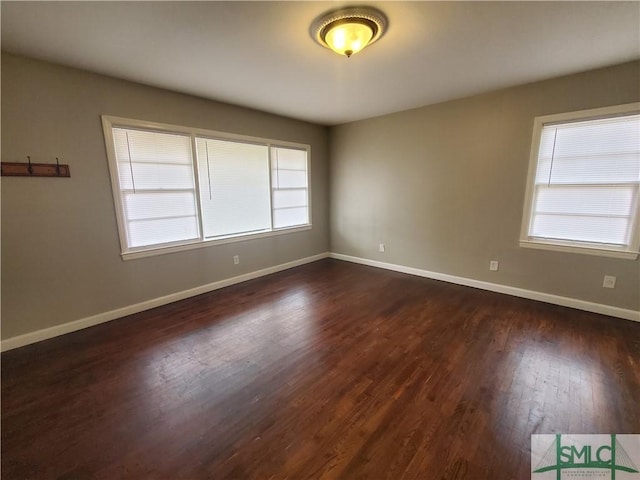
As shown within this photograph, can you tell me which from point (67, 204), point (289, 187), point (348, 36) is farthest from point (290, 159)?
point (67, 204)

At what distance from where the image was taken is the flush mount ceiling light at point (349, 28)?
1804 mm

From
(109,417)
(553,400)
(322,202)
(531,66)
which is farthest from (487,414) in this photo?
(322,202)

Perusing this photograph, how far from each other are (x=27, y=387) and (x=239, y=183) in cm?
295

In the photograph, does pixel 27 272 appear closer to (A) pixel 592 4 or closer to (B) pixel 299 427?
(B) pixel 299 427

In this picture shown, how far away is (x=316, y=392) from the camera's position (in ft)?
6.15

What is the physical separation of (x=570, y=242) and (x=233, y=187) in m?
4.28

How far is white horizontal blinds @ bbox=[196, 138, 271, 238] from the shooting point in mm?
3607

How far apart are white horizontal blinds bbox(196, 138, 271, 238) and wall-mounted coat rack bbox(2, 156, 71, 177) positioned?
1325 millimetres

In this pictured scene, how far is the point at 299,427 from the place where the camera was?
160 centimetres

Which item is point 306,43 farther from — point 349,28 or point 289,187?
point 289,187

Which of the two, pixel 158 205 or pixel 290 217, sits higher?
pixel 158 205

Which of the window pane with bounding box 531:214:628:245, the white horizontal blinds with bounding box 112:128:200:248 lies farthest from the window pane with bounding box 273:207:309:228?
the window pane with bounding box 531:214:628:245

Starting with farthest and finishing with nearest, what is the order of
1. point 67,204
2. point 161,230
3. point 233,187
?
1. point 233,187
2. point 161,230
3. point 67,204

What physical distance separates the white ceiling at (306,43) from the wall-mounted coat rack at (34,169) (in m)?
0.91
